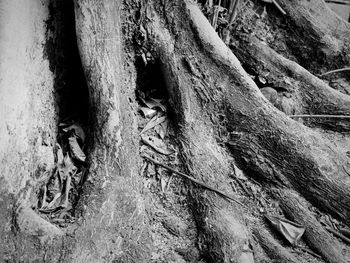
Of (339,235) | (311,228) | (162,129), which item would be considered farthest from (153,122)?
(339,235)

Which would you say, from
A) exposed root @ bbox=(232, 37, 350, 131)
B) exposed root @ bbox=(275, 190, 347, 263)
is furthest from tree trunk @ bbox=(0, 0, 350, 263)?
exposed root @ bbox=(232, 37, 350, 131)

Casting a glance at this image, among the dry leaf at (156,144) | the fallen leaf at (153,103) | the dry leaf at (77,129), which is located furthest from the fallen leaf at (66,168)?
the fallen leaf at (153,103)

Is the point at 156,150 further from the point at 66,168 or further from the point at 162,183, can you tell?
the point at 66,168

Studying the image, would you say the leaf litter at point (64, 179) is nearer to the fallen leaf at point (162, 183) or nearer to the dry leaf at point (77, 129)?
the dry leaf at point (77, 129)

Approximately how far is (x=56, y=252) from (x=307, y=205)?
1462 millimetres

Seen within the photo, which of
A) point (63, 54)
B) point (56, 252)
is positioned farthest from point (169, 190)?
point (63, 54)

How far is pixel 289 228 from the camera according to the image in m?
2.22

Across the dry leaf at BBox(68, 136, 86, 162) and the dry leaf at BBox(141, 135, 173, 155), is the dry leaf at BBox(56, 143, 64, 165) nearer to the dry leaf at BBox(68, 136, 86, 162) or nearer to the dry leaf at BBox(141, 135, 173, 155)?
the dry leaf at BBox(68, 136, 86, 162)

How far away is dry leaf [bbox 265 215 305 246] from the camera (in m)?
2.19

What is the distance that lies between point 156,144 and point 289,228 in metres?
0.94

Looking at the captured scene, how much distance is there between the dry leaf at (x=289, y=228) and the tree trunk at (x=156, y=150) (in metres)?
0.04

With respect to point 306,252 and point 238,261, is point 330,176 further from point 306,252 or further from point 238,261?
point 238,261

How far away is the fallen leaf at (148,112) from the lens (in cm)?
250

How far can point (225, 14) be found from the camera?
3.12 m
